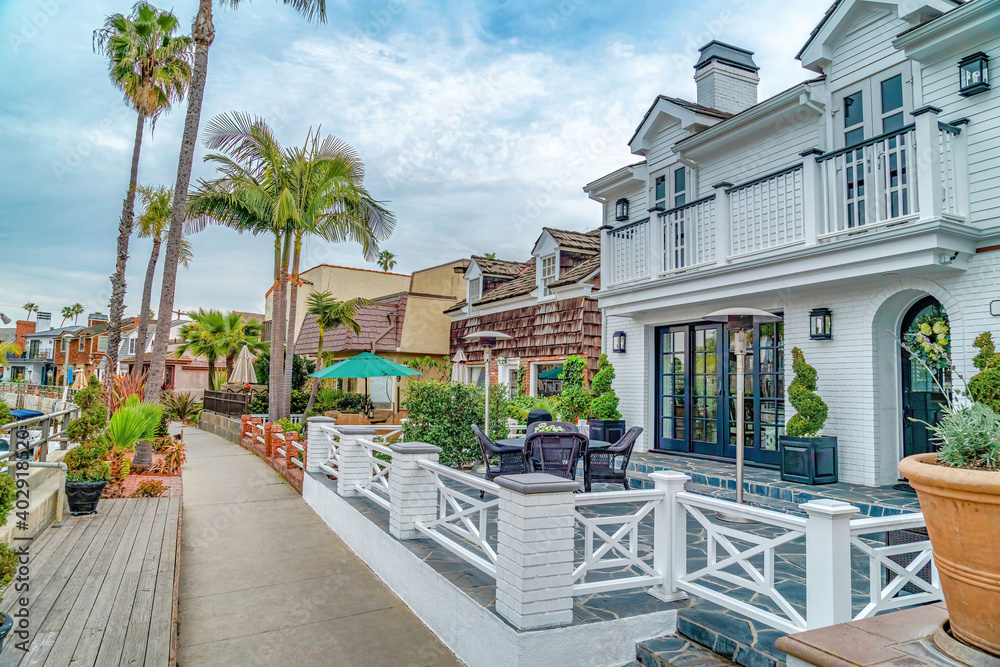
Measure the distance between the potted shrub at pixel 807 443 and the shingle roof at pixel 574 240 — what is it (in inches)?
313

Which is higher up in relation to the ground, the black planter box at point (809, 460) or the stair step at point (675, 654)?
the black planter box at point (809, 460)

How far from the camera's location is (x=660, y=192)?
35.6 ft

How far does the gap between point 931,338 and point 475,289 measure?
520 inches

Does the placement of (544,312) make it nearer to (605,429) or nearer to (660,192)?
(660,192)

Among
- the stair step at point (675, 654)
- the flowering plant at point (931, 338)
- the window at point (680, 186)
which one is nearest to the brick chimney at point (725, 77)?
the window at point (680, 186)

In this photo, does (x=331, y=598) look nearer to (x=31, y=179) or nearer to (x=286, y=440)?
(x=286, y=440)

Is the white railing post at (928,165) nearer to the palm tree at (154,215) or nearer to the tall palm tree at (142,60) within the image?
the tall palm tree at (142,60)

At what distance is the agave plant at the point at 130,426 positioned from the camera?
360 inches

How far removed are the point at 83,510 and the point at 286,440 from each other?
16.0ft

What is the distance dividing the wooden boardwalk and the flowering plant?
294 inches

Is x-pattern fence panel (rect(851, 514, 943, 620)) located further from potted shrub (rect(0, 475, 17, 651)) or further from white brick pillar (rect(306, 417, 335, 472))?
white brick pillar (rect(306, 417, 335, 472))

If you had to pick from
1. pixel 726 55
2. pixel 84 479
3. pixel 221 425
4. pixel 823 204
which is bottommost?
pixel 221 425

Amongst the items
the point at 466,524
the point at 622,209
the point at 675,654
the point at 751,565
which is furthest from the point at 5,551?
the point at 622,209

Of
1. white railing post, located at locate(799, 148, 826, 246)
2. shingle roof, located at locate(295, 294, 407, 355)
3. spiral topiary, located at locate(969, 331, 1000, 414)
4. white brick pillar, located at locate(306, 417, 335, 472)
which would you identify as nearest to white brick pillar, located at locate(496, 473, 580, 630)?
spiral topiary, located at locate(969, 331, 1000, 414)
